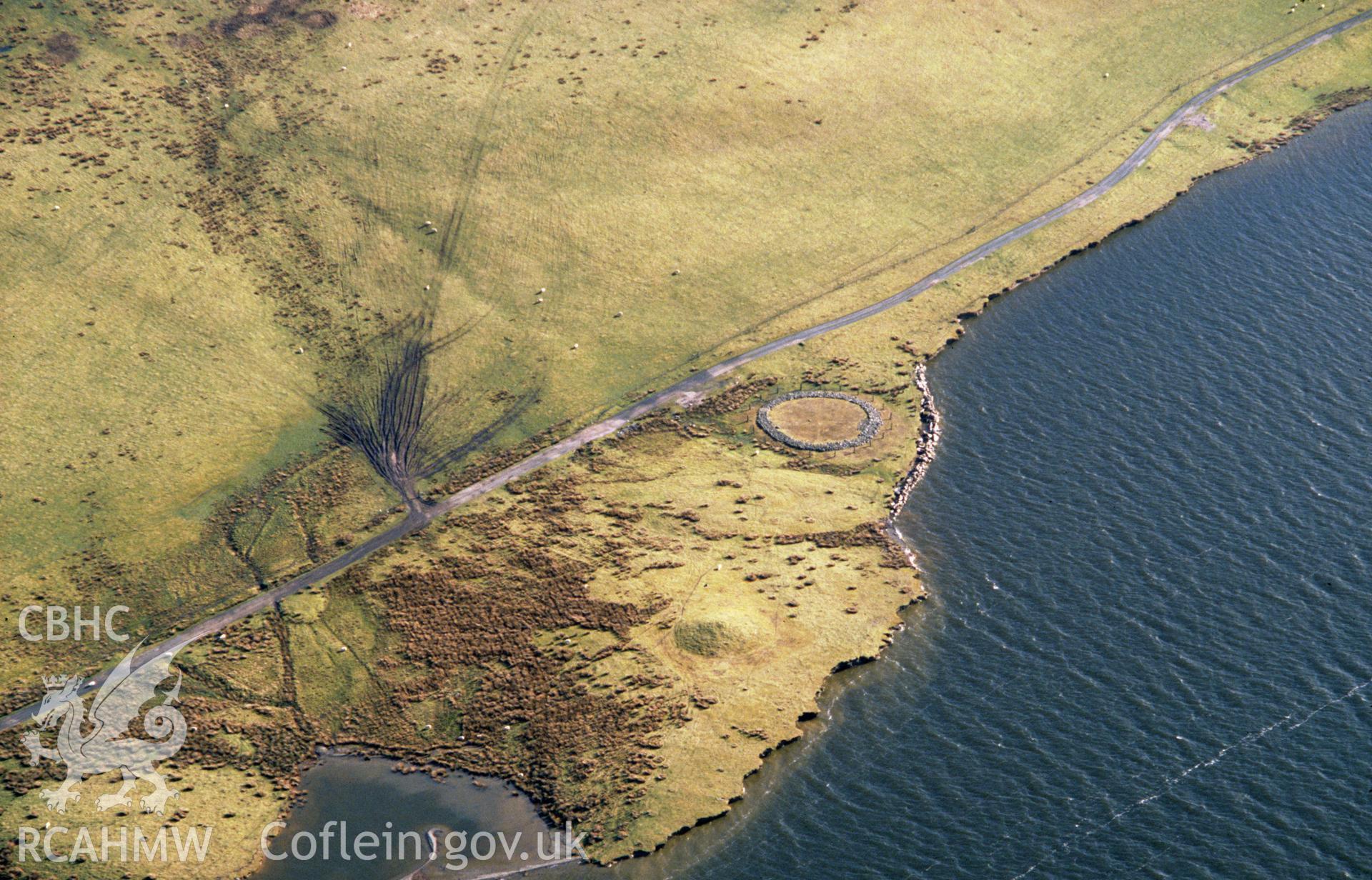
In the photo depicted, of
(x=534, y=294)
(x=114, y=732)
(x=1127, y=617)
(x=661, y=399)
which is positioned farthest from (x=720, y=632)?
(x=534, y=294)

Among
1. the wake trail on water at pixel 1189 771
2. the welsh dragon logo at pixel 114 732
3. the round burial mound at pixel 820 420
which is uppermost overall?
the round burial mound at pixel 820 420

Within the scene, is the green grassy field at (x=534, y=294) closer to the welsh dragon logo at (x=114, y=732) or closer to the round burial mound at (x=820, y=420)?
the round burial mound at (x=820, y=420)

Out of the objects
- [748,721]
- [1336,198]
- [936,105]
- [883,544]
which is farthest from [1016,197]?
[748,721]

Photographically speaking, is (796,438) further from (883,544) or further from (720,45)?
(720,45)

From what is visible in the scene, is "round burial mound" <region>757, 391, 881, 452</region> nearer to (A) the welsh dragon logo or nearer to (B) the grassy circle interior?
(B) the grassy circle interior

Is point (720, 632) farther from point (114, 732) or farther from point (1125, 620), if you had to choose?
point (114, 732)

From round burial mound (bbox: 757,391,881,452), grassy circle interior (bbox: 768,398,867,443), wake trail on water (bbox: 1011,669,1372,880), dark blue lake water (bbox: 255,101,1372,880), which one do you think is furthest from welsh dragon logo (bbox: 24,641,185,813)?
wake trail on water (bbox: 1011,669,1372,880)

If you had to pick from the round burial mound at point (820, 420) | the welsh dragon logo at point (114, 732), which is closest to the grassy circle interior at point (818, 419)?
the round burial mound at point (820, 420)
